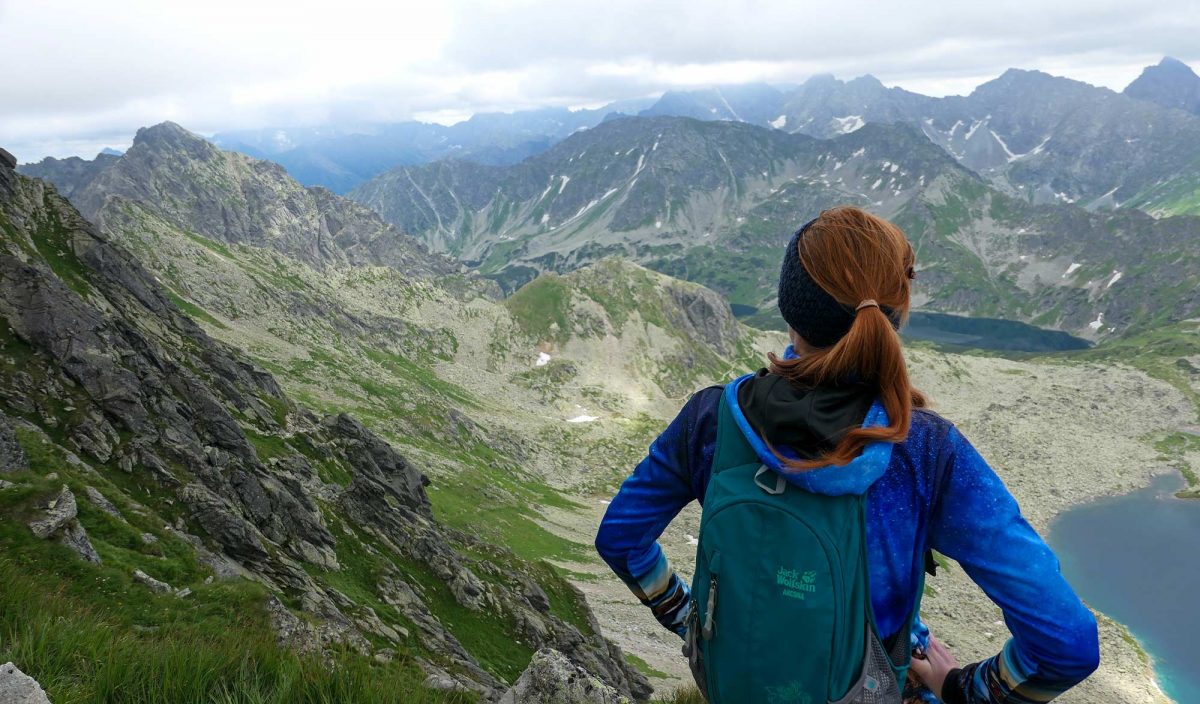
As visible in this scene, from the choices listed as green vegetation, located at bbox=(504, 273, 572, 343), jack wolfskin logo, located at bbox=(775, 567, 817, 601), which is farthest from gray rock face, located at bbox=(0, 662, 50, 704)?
green vegetation, located at bbox=(504, 273, 572, 343)

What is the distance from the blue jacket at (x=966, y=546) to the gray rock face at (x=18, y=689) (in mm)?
5908

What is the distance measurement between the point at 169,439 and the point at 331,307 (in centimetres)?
12113

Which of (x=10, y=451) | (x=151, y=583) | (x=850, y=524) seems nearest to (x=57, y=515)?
(x=151, y=583)

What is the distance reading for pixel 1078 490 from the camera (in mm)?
136750

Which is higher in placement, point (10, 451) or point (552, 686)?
point (10, 451)

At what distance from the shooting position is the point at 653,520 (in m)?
4.82

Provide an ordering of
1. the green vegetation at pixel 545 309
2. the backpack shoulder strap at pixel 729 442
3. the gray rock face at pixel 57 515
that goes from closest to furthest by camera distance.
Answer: the backpack shoulder strap at pixel 729 442 < the gray rock face at pixel 57 515 < the green vegetation at pixel 545 309

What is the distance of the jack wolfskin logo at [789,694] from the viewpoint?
3.73 meters

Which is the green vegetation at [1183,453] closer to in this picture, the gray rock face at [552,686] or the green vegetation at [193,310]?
the gray rock face at [552,686]

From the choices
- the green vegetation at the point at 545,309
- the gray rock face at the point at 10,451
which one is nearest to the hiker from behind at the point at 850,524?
the gray rock face at the point at 10,451

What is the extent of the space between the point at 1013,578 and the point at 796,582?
1.21 m

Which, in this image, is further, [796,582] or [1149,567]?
[1149,567]

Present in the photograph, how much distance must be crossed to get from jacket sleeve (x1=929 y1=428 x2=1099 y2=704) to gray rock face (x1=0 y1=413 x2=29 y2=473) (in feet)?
83.1

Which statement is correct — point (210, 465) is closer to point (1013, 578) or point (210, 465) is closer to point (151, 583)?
point (151, 583)
